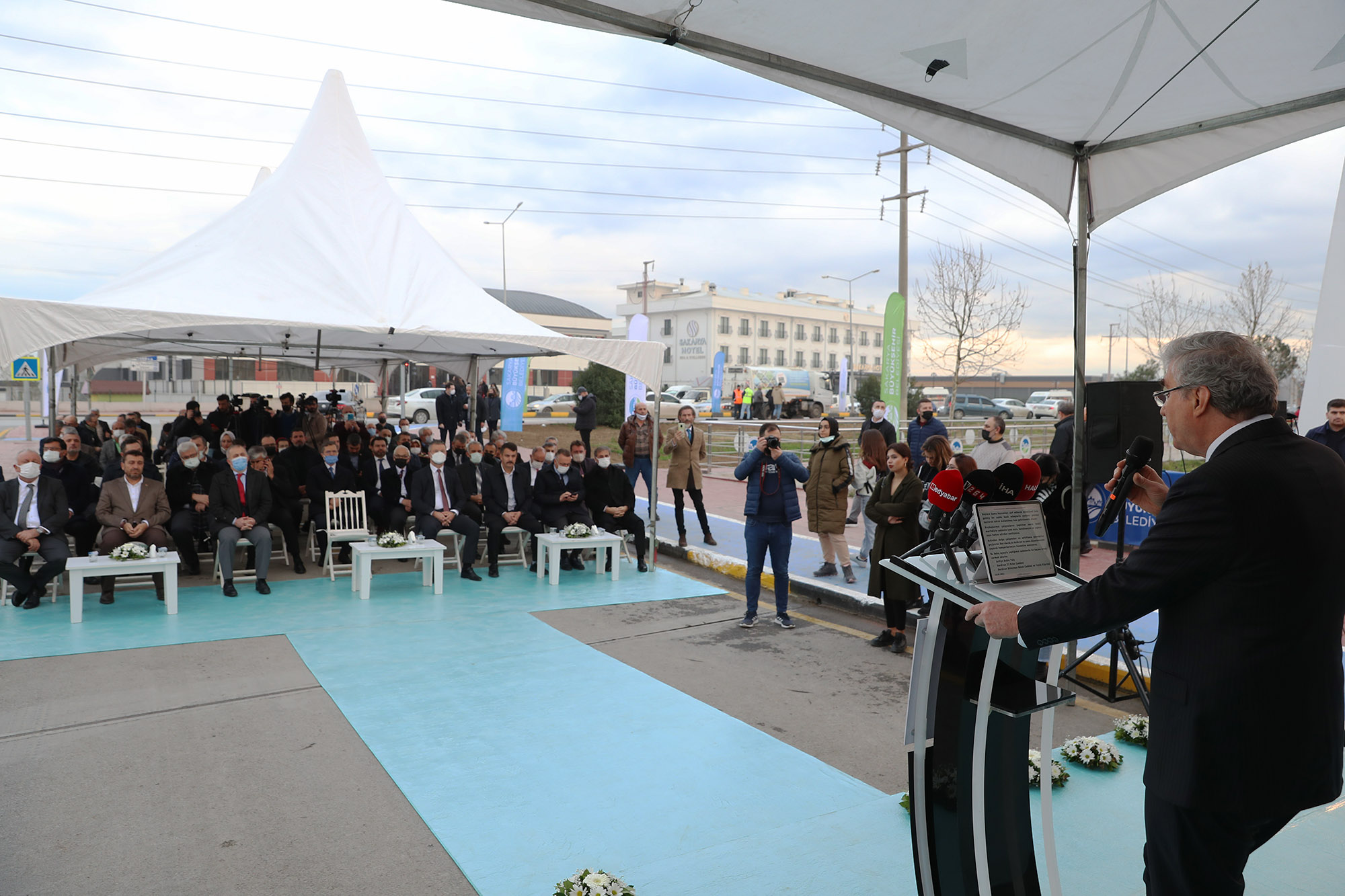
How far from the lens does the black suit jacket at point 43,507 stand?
7738 millimetres

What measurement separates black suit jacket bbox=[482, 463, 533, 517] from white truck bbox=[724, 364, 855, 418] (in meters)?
28.1

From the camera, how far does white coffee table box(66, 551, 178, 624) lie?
7.37 m

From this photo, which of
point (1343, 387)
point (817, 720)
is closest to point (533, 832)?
point (817, 720)

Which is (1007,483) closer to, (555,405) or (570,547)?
(570,547)

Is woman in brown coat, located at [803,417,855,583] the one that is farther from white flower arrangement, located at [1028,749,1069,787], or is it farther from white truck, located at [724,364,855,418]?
white truck, located at [724,364,855,418]

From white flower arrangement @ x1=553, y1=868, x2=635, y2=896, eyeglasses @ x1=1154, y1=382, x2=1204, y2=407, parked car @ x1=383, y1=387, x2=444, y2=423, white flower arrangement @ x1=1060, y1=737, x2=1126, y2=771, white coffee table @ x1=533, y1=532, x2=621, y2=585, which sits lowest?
white flower arrangement @ x1=1060, y1=737, x2=1126, y2=771

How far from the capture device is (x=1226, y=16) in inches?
125

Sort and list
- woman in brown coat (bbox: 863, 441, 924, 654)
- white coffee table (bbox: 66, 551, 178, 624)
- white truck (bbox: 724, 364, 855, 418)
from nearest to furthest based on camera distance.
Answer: woman in brown coat (bbox: 863, 441, 924, 654) < white coffee table (bbox: 66, 551, 178, 624) < white truck (bbox: 724, 364, 855, 418)

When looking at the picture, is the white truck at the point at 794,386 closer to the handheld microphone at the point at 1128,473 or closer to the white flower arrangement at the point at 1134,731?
the white flower arrangement at the point at 1134,731

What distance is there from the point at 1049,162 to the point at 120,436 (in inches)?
575

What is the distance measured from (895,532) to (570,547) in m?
4.07

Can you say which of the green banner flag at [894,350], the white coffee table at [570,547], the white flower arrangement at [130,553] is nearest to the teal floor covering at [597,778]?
the white flower arrangement at [130,553]

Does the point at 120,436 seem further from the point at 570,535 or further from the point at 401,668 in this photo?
the point at 401,668

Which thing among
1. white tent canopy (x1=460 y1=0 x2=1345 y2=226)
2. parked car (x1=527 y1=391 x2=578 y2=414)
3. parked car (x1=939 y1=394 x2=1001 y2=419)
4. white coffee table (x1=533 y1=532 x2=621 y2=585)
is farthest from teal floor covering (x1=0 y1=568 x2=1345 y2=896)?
parked car (x1=939 y1=394 x2=1001 y2=419)
